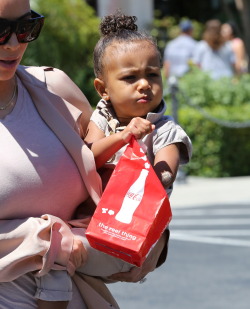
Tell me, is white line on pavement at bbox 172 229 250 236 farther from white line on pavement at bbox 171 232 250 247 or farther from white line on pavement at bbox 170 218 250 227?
white line on pavement at bbox 170 218 250 227

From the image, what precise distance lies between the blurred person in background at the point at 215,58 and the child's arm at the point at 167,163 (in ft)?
37.6

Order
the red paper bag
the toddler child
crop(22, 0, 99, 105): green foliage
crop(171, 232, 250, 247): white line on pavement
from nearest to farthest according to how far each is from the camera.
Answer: the red paper bag < the toddler child < crop(171, 232, 250, 247): white line on pavement < crop(22, 0, 99, 105): green foliage

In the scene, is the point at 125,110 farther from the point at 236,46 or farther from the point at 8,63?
the point at 236,46

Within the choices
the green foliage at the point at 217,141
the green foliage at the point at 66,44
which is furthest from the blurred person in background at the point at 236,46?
the green foliage at the point at 217,141

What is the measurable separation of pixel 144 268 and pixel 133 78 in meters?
0.62

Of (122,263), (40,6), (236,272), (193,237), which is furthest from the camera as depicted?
(40,6)

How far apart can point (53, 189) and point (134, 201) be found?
26 centimetres

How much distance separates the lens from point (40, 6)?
53.5 ft

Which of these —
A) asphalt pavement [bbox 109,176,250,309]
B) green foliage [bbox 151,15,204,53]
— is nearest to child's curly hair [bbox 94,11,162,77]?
asphalt pavement [bbox 109,176,250,309]

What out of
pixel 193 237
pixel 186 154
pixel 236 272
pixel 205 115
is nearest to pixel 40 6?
pixel 205 115

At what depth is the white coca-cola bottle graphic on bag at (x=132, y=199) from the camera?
10.4 feet

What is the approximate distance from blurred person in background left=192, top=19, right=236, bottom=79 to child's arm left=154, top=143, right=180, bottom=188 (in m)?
11.4

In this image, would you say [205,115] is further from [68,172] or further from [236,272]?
[68,172]

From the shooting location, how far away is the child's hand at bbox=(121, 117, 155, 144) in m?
3.22
